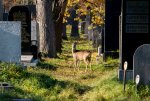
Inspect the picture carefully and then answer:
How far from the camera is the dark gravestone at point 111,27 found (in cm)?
2308

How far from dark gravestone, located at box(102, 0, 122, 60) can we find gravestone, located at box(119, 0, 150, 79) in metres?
8.22

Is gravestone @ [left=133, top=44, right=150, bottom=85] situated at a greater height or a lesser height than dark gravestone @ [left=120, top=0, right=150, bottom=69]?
lesser

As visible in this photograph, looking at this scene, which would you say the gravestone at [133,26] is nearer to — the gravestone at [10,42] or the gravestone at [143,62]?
the gravestone at [143,62]

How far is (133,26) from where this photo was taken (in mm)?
14414

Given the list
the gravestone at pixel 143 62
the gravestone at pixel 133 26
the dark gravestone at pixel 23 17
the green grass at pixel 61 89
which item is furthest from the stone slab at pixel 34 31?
the gravestone at pixel 143 62

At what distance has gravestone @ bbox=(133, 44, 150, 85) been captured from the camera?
12.3 meters

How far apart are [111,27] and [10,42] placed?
725 cm

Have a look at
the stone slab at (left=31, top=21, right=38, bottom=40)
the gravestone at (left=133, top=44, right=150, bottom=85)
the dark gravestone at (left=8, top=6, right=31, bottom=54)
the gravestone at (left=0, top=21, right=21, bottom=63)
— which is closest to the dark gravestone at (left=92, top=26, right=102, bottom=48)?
the stone slab at (left=31, top=21, right=38, bottom=40)

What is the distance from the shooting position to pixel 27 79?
14.2 m

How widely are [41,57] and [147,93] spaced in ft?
38.4

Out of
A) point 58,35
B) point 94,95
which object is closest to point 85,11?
point 58,35

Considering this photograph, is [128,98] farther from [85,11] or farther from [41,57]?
[85,11]

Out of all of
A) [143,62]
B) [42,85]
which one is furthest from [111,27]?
[143,62]

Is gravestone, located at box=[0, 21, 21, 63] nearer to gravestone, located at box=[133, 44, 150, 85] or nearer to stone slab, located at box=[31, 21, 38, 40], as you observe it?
gravestone, located at box=[133, 44, 150, 85]
